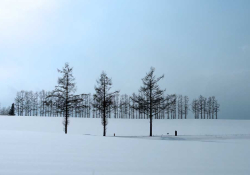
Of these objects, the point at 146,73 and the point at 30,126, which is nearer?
the point at 146,73

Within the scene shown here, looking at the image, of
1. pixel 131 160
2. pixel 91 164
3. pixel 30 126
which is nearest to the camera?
pixel 91 164

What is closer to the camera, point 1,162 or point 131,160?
point 1,162

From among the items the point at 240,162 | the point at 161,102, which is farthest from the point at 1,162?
the point at 161,102

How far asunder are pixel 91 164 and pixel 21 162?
1688mm

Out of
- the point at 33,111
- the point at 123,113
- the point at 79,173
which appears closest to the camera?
the point at 79,173

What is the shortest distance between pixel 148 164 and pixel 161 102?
1925 centimetres

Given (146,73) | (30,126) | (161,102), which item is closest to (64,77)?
(146,73)

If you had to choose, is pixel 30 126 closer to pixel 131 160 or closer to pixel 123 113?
pixel 131 160

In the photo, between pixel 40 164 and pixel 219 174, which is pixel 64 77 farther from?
pixel 219 174

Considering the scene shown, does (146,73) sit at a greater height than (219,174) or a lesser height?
greater

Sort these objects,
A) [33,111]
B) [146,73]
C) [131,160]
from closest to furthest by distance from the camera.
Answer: [131,160], [146,73], [33,111]

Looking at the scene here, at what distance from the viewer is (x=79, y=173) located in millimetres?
3646

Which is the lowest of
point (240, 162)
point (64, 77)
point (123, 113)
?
point (123, 113)

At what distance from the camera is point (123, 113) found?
69938 mm
